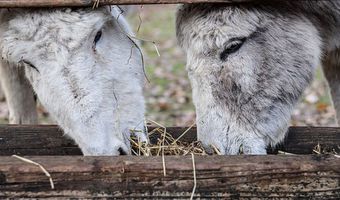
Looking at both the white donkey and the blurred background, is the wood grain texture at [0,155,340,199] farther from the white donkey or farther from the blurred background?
the blurred background

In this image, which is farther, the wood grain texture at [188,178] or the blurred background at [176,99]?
the blurred background at [176,99]

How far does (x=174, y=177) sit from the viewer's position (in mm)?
2322

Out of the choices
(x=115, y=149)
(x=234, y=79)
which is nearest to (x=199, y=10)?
(x=234, y=79)

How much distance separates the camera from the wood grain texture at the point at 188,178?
2.28 metres

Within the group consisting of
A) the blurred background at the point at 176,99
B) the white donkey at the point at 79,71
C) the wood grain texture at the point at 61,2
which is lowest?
the blurred background at the point at 176,99

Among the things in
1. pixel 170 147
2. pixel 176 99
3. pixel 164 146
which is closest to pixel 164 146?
pixel 164 146

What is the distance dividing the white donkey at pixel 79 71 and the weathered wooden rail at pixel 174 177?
88 cm

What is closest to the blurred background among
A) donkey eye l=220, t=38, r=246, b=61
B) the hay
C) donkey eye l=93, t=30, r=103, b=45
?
donkey eye l=93, t=30, r=103, b=45

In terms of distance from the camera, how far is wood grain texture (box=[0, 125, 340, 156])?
3307 mm

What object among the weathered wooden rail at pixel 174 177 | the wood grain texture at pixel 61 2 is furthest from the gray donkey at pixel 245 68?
the weathered wooden rail at pixel 174 177

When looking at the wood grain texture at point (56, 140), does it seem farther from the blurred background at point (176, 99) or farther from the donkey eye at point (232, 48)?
the blurred background at point (176, 99)

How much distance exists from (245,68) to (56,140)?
1106 mm

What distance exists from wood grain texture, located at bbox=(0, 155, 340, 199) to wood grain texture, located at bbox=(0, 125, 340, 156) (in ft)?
3.22

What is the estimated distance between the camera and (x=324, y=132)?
3359 millimetres
